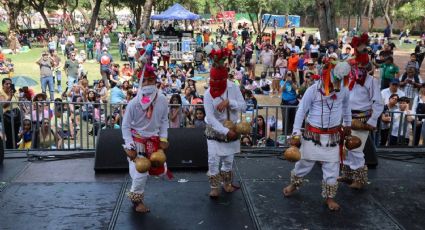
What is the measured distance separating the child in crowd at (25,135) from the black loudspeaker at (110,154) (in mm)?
2354

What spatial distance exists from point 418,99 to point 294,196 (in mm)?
4654

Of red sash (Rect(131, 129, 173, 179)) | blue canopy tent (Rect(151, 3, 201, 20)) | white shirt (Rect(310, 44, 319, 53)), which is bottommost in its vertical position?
red sash (Rect(131, 129, 173, 179))

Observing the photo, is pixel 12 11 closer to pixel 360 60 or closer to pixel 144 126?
pixel 144 126

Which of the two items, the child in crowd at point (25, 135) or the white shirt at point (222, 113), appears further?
the child in crowd at point (25, 135)

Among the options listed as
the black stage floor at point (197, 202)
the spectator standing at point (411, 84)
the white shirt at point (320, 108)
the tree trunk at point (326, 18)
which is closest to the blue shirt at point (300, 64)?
the tree trunk at point (326, 18)

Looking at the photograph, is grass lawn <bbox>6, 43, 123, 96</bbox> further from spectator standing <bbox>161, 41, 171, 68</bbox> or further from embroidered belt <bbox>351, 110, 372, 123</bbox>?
embroidered belt <bbox>351, 110, 372, 123</bbox>

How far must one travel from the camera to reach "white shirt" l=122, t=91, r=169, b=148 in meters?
5.18

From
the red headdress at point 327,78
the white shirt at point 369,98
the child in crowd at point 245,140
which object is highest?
the red headdress at point 327,78

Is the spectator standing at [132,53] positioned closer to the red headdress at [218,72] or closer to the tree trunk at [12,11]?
the red headdress at [218,72]

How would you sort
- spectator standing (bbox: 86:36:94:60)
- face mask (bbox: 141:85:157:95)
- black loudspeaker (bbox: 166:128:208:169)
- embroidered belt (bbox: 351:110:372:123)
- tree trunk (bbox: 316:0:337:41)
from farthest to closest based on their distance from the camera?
spectator standing (bbox: 86:36:94:60) < tree trunk (bbox: 316:0:337:41) < black loudspeaker (bbox: 166:128:208:169) < embroidered belt (bbox: 351:110:372:123) < face mask (bbox: 141:85:157:95)

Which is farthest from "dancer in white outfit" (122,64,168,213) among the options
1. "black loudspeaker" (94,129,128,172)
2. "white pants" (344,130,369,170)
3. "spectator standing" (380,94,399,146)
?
"spectator standing" (380,94,399,146)

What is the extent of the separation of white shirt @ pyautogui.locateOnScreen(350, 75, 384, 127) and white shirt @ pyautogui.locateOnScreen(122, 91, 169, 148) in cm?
252

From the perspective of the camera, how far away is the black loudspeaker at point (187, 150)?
6988 millimetres

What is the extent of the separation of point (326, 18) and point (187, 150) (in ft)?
43.3
